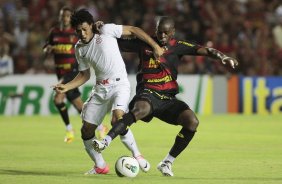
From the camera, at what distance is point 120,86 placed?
995 centimetres

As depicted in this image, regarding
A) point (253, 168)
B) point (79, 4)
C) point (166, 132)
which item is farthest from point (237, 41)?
point (253, 168)

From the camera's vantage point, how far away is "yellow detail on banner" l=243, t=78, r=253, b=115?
75.2 feet

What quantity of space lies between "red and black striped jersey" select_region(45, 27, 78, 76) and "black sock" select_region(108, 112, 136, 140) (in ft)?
21.5

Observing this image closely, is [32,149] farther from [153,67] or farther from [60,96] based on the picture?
[153,67]

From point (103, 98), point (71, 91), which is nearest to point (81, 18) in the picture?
point (103, 98)

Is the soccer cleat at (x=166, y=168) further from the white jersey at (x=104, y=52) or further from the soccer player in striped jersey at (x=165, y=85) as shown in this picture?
the white jersey at (x=104, y=52)

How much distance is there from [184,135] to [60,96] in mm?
6485

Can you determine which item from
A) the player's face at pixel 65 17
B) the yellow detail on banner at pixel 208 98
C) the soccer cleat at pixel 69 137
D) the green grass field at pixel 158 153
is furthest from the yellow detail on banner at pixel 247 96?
the soccer cleat at pixel 69 137

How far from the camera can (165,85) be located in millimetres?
10039

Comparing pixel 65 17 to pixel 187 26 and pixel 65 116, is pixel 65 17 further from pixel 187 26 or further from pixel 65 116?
pixel 187 26

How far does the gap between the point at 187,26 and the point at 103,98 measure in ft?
45.8

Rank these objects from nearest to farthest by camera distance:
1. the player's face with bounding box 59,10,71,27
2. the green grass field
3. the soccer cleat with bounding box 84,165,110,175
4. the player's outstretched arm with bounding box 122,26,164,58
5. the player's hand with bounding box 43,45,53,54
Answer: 1. the green grass field
2. the player's outstretched arm with bounding box 122,26,164,58
3. the soccer cleat with bounding box 84,165,110,175
4. the player's face with bounding box 59,10,71,27
5. the player's hand with bounding box 43,45,53,54

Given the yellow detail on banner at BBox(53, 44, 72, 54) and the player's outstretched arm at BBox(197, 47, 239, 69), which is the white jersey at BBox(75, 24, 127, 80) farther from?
the yellow detail on banner at BBox(53, 44, 72, 54)

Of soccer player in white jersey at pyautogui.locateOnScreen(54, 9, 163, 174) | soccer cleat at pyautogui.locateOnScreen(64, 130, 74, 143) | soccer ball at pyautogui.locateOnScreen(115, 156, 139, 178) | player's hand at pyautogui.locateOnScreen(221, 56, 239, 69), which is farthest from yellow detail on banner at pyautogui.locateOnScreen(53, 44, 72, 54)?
player's hand at pyautogui.locateOnScreen(221, 56, 239, 69)
